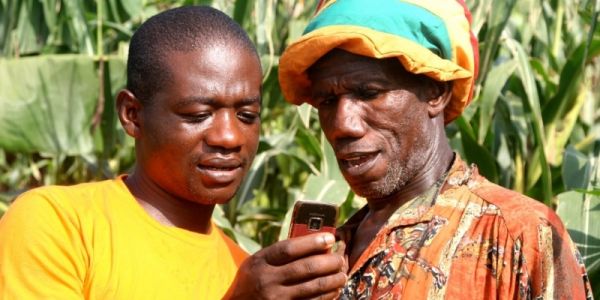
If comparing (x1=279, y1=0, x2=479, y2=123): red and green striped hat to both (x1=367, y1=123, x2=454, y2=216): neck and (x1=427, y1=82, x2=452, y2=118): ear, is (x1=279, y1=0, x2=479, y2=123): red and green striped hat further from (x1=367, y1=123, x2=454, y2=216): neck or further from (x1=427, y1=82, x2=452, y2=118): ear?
(x1=367, y1=123, x2=454, y2=216): neck

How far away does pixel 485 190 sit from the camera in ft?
8.24

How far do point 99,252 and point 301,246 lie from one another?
47cm

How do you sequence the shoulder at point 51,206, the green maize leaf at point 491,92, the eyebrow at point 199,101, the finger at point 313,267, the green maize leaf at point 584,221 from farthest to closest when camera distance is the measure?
the green maize leaf at point 491,92 → the green maize leaf at point 584,221 → the eyebrow at point 199,101 → the shoulder at point 51,206 → the finger at point 313,267

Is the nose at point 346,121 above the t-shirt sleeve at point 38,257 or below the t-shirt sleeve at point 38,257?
above

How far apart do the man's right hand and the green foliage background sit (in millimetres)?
1637

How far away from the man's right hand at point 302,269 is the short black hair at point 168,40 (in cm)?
55

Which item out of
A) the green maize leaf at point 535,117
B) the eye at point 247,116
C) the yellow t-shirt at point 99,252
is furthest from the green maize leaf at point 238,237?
the eye at point 247,116

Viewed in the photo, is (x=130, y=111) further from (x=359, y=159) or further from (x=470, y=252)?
(x=470, y=252)

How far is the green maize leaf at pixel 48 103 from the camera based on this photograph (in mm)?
4531

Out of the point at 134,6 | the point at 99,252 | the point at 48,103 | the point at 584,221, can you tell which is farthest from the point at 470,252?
the point at 134,6

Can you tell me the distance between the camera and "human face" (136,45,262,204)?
2420 mm

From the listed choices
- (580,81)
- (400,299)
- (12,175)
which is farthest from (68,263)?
(12,175)

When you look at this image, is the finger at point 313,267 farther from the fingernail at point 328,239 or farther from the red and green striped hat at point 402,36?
the red and green striped hat at point 402,36

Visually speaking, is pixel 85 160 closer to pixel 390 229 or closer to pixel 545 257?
pixel 390 229
